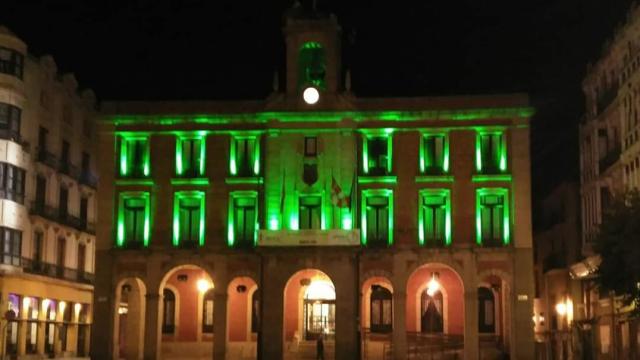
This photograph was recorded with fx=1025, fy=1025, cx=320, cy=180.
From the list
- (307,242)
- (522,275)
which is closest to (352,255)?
(307,242)

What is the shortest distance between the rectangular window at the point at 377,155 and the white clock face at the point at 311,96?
11.6ft

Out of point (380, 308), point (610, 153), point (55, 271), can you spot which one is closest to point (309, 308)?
point (380, 308)

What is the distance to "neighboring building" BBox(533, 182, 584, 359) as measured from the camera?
197 ft

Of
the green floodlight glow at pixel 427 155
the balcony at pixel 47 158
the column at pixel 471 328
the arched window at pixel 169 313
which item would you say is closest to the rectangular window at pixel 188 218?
the arched window at pixel 169 313

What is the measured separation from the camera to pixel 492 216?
55.8m

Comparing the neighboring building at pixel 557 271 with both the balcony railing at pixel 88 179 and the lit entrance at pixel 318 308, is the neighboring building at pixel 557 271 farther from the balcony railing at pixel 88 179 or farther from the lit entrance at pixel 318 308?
the balcony railing at pixel 88 179

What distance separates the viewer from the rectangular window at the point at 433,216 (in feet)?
183

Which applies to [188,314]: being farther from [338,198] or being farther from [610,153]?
[610,153]

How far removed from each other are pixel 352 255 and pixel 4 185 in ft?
61.4

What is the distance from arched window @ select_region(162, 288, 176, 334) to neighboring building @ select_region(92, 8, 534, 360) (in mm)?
1375

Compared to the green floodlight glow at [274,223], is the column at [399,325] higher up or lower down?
lower down

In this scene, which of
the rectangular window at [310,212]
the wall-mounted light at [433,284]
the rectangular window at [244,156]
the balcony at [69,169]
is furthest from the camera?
the balcony at [69,169]

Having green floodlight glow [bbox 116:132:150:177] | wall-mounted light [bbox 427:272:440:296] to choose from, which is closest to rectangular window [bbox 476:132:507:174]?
wall-mounted light [bbox 427:272:440:296]

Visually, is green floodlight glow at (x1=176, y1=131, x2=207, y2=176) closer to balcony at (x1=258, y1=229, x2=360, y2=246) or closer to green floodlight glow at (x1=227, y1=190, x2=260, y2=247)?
green floodlight glow at (x1=227, y1=190, x2=260, y2=247)
